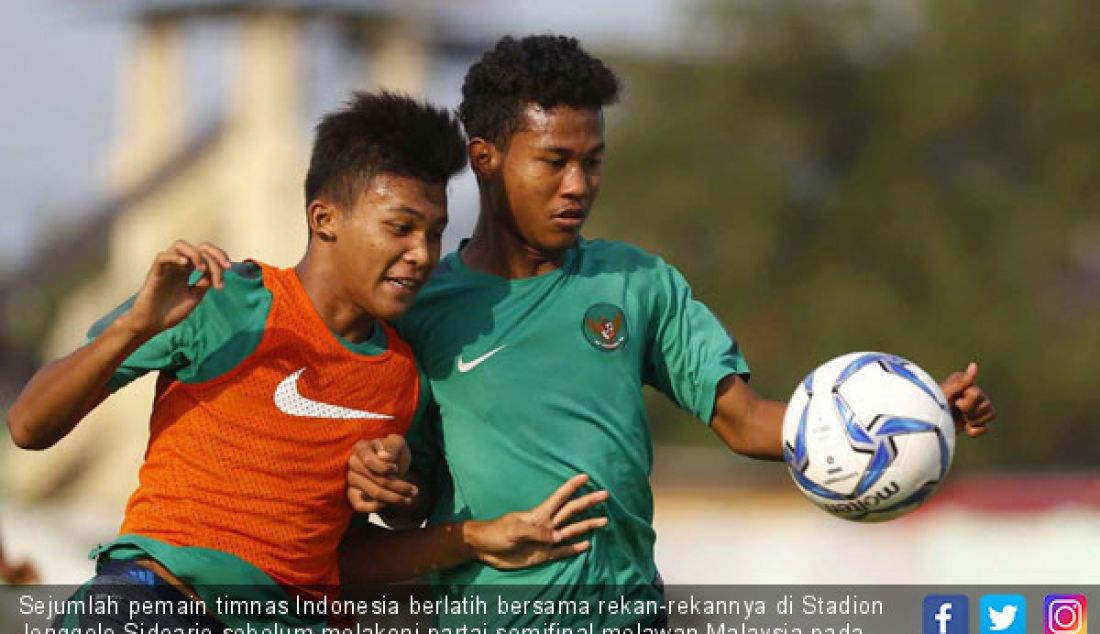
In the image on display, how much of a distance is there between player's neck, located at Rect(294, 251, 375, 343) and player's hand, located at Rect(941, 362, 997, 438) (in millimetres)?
1774

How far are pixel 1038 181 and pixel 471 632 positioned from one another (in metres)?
30.8

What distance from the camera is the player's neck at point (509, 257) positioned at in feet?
17.6

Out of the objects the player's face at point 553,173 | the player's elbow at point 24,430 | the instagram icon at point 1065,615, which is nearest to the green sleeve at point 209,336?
the player's elbow at point 24,430

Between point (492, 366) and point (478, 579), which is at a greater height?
point (492, 366)

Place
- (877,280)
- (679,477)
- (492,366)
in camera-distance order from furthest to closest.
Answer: (877,280) → (679,477) → (492,366)

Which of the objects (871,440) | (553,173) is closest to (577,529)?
(871,440)

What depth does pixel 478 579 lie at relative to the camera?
5105 millimetres

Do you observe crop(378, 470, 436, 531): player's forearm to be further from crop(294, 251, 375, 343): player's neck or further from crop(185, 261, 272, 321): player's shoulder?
crop(185, 261, 272, 321): player's shoulder

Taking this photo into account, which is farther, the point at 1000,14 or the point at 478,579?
the point at 1000,14

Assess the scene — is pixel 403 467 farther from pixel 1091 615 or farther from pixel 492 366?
pixel 1091 615

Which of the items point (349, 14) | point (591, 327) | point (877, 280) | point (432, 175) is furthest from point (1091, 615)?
point (349, 14)

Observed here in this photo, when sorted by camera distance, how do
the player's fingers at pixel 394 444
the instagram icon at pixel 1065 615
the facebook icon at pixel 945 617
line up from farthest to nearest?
the instagram icon at pixel 1065 615
the facebook icon at pixel 945 617
the player's fingers at pixel 394 444

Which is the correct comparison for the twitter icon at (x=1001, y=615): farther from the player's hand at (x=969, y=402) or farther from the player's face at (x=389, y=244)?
the player's face at (x=389, y=244)

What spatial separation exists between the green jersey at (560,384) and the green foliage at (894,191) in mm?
27399
